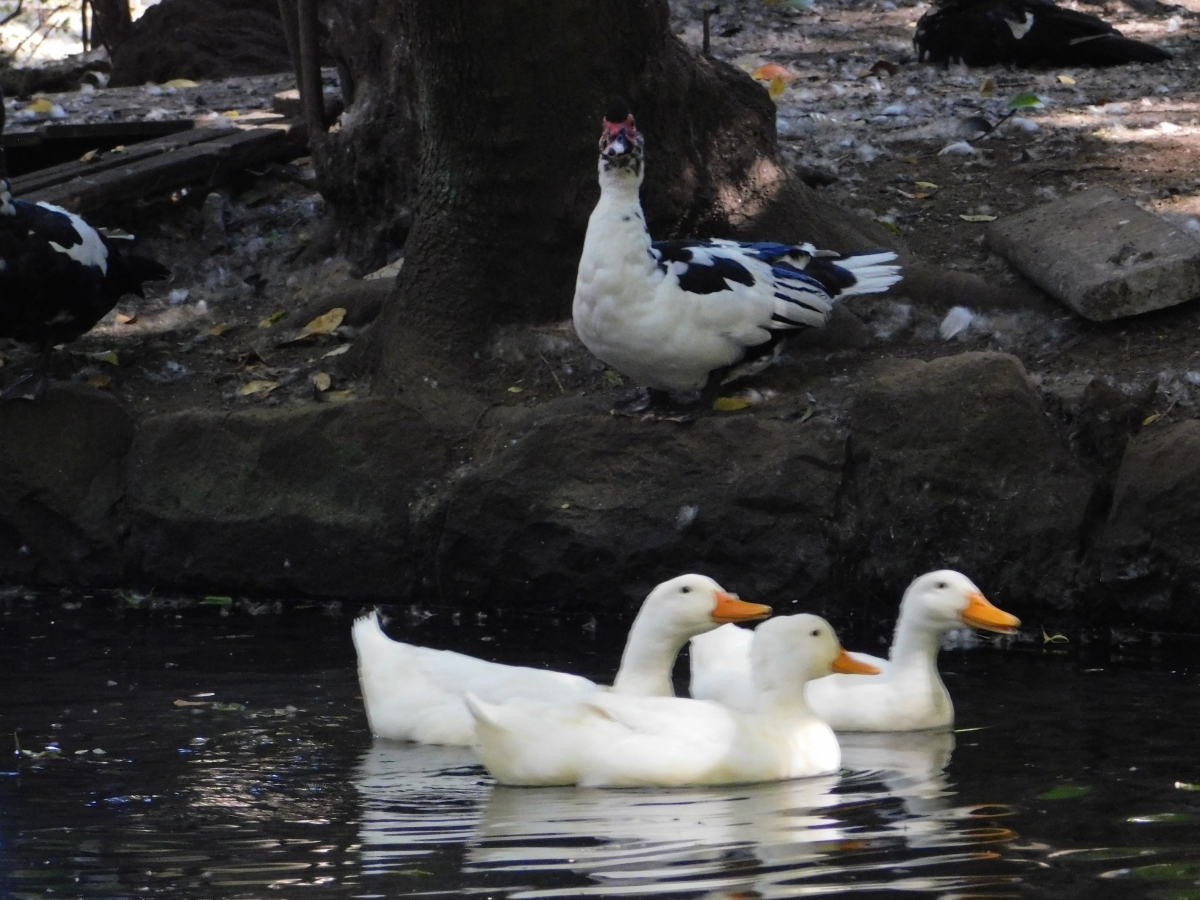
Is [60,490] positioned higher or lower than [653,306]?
lower

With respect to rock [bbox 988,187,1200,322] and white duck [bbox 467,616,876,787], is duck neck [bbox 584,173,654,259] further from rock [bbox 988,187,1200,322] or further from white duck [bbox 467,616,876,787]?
white duck [bbox 467,616,876,787]

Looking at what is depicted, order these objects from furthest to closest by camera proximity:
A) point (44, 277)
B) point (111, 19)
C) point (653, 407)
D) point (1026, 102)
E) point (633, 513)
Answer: point (111, 19) → point (1026, 102) → point (44, 277) → point (653, 407) → point (633, 513)

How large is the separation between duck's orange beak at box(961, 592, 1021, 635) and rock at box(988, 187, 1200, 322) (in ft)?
6.24

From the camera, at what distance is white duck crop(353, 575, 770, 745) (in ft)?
15.3

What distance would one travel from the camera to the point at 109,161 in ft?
29.5

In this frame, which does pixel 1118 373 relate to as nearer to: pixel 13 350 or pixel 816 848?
pixel 816 848

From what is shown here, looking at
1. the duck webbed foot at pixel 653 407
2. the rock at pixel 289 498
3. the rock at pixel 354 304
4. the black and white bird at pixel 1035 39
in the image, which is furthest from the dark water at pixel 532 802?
the black and white bird at pixel 1035 39

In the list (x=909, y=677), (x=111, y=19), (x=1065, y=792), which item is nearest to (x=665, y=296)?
(x=909, y=677)

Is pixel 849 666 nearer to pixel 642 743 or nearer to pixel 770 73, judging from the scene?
pixel 642 743

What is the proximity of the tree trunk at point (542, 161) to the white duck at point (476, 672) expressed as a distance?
2.24 m

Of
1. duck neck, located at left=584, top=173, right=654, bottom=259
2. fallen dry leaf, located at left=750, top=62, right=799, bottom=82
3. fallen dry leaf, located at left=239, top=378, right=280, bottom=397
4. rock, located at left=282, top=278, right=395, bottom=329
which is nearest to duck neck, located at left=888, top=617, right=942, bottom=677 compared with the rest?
duck neck, located at left=584, top=173, right=654, bottom=259

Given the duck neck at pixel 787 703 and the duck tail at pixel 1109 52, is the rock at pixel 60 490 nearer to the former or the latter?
the duck neck at pixel 787 703

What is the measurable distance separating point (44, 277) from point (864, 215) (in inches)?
142

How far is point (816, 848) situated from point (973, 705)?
1.66 m
